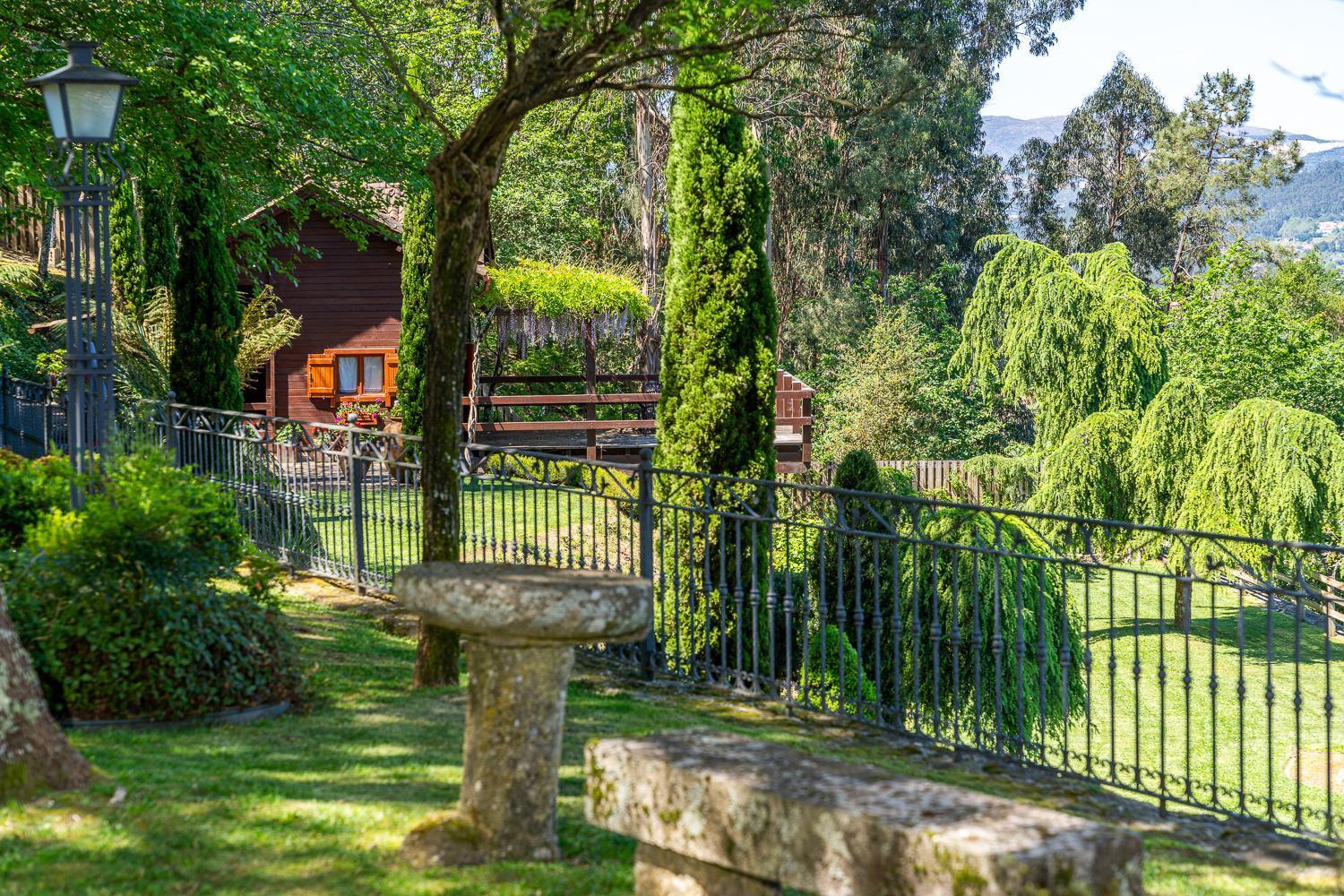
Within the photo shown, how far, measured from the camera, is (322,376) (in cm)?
2852

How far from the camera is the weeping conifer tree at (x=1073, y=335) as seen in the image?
2451cm

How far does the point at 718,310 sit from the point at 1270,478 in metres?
11.1

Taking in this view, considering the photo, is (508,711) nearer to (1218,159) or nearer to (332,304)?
(332,304)

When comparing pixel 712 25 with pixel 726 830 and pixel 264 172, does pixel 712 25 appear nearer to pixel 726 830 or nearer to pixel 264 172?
pixel 726 830

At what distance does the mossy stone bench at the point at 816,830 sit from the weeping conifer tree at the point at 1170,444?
18837mm

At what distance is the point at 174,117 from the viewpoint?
14.9 m

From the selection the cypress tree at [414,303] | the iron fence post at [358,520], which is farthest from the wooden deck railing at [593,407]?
the iron fence post at [358,520]

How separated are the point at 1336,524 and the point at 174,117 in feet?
57.2

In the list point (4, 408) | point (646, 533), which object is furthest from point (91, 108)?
point (4, 408)

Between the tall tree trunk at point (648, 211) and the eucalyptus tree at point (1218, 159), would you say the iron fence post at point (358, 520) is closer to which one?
the tall tree trunk at point (648, 211)

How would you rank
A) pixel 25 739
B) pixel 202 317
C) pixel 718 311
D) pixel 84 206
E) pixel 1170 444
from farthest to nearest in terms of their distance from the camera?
pixel 1170 444 < pixel 202 317 < pixel 718 311 < pixel 84 206 < pixel 25 739

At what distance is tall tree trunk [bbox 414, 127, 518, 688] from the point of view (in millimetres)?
7344

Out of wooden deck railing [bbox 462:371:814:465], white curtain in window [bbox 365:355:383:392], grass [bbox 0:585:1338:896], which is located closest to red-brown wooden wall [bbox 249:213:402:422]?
white curtain in window [bbox 365:355:383:392]

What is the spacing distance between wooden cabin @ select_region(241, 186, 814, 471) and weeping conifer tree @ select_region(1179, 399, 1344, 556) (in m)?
8.27
